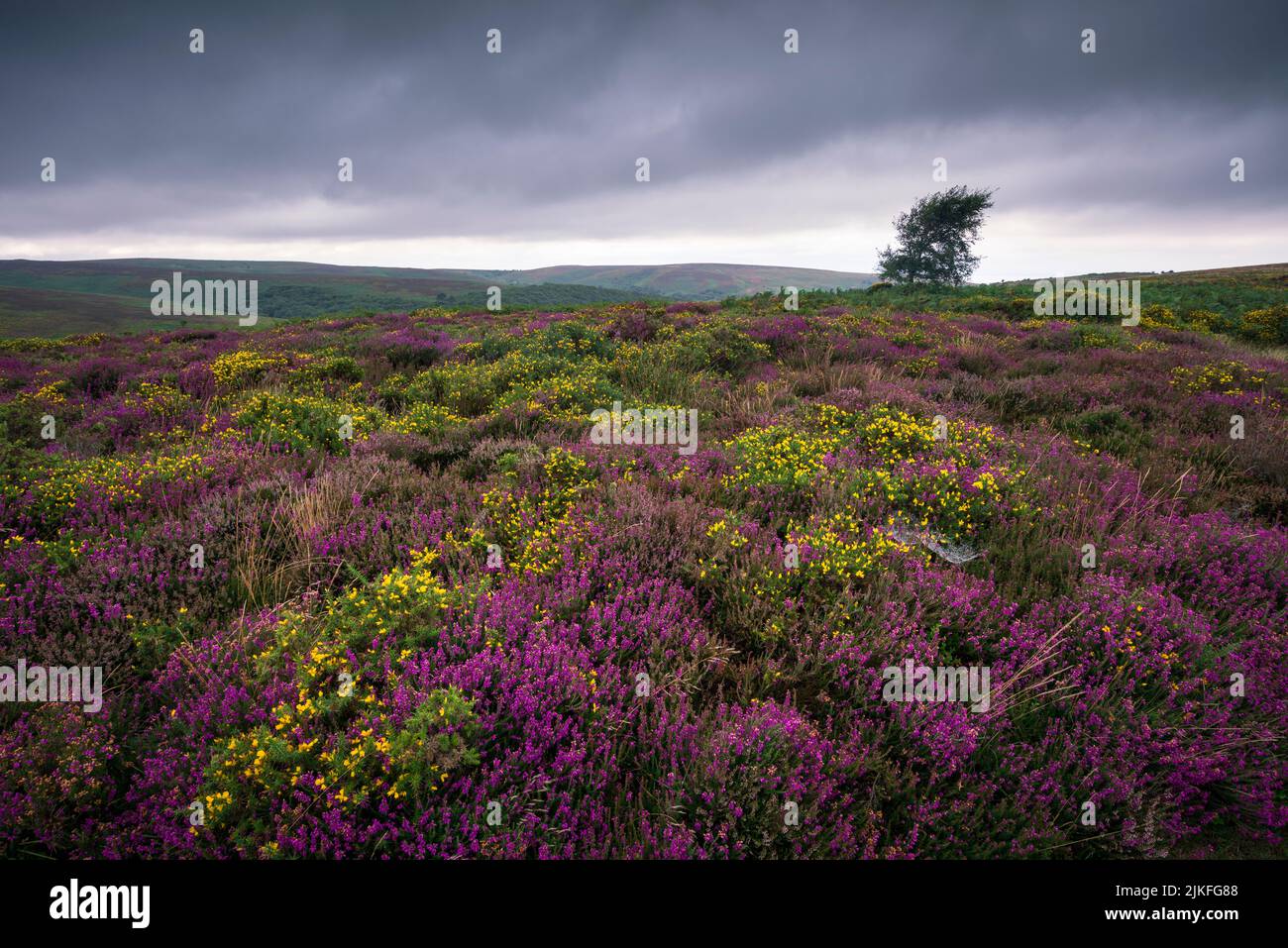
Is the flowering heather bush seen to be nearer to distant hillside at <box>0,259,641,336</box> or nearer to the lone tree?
distant hillside at <box>0,259,641,336</box>

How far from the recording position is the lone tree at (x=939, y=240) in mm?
38844

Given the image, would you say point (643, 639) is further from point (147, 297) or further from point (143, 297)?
point (147, 297)

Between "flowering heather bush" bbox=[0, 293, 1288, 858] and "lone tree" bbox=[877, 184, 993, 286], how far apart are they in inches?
1519

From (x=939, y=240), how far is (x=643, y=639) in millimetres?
46562

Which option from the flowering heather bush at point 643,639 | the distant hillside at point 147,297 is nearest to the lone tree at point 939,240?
the distant hillside at point 147,297

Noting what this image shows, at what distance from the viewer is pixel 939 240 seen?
130 ft

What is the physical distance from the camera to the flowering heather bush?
7.64 feet

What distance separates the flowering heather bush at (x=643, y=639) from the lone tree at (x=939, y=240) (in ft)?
127

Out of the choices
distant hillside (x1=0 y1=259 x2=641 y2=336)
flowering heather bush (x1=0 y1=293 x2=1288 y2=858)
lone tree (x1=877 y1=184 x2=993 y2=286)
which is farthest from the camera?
distant hillside (x1=0 y1=259 x2=641 y2=336)

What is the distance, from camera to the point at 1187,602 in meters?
3.83

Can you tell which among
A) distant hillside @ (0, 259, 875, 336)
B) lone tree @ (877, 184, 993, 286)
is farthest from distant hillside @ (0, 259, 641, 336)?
lone tree @ (877, 184, 993, 286)

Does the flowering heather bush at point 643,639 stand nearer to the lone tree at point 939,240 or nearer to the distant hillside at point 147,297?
the distant hillside at point 147,297

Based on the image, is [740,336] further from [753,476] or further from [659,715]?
[659,715]
